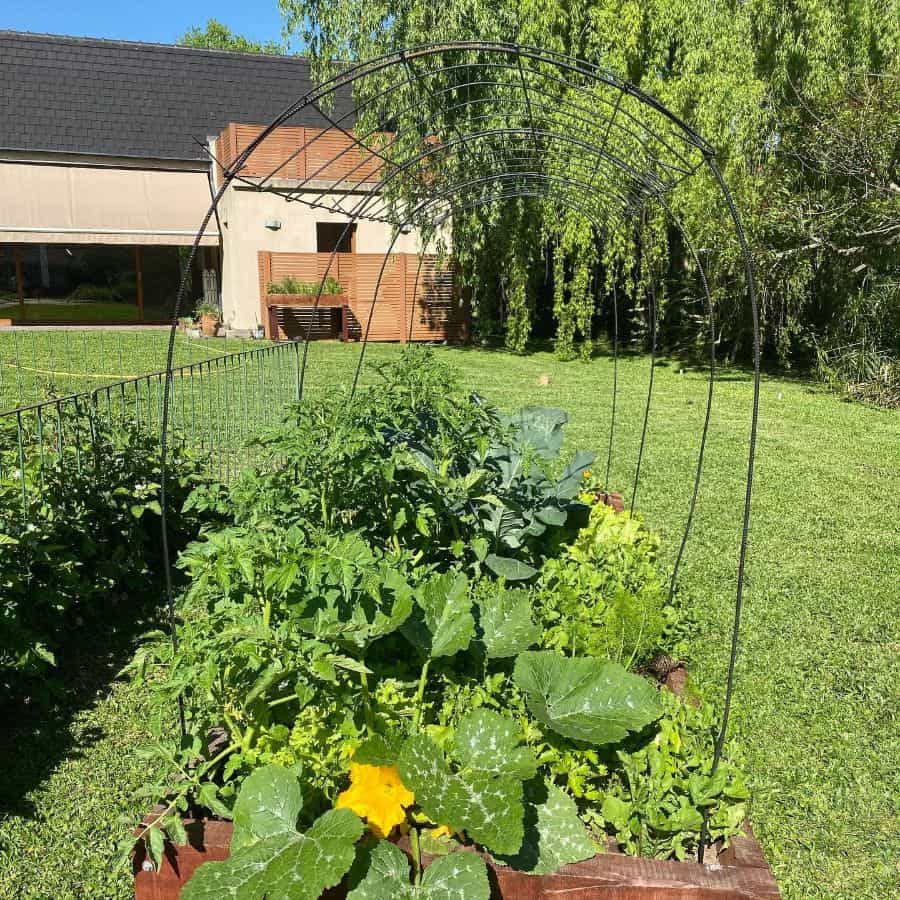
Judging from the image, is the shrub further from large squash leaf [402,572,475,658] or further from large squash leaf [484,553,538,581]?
large squash leaf [402,572,475,658]

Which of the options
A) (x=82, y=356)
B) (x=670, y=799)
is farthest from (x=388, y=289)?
(x=670, y=799)

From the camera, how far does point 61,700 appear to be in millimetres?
3246

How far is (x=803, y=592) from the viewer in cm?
465

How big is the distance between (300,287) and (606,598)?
1427 centimetres

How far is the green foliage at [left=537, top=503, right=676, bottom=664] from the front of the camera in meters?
2.95

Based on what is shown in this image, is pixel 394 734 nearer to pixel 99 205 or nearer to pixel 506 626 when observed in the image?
pixel 506 626

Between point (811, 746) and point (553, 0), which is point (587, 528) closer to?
point (811, 746)

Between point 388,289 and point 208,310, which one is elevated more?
point 388,289

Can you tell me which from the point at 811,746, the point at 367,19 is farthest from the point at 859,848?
the point at 367,19

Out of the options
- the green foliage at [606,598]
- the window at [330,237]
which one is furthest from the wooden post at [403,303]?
the green foliage at [606,598]

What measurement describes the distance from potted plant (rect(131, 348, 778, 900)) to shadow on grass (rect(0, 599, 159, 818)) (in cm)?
58

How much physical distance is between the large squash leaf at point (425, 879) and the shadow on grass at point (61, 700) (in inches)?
57.2

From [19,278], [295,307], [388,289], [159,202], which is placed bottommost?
[295,307]

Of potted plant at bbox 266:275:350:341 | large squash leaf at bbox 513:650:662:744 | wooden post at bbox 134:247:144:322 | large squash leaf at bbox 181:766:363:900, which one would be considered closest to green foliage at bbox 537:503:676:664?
large squash leaf at bbox 513:650:662:744
